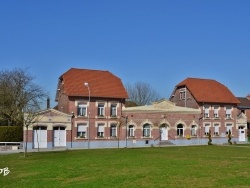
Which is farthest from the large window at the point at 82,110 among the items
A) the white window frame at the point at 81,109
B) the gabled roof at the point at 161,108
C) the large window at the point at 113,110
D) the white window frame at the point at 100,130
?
the gabled roof at the point at 161,108

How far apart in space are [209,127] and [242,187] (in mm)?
41058

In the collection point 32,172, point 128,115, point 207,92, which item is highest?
point 207,92

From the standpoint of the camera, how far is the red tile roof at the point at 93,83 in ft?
148

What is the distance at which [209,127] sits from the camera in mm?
53344

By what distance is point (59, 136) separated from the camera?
144 feet

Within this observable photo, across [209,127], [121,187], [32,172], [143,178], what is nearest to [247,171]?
[143,178]

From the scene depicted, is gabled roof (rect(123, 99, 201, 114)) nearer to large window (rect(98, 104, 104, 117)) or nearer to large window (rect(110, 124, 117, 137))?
large window (rect(110, 124, 117, 137))

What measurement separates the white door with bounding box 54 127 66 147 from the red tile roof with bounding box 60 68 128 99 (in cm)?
443

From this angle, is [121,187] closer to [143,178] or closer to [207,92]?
[143,178]

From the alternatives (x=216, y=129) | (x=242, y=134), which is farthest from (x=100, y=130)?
(x=242, y=134)

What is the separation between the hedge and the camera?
4166 centimetres

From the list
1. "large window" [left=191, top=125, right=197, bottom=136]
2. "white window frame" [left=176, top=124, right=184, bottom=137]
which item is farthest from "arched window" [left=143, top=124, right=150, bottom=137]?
"large window" [left=191, top=125, right=197, bottom=136]

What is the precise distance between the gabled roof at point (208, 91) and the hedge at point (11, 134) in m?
24.8

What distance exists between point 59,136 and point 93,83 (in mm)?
8133
